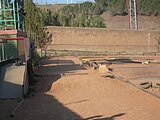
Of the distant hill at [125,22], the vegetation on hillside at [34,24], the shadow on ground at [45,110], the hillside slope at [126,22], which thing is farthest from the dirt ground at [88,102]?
the hillside slope at [126,22]

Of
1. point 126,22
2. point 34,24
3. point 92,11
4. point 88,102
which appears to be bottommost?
point 88,102

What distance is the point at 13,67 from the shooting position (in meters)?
15.2

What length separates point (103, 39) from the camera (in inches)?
2120

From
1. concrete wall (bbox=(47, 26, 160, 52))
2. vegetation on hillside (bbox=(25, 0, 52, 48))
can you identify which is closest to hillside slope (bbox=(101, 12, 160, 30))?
concrete wall (bbox=(47, 26, 160, 52))

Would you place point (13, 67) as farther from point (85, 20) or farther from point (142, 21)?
point (142, 21)

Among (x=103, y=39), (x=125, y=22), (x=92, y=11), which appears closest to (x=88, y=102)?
(x=103, y=39)

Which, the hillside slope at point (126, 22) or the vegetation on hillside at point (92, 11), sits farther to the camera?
the hillside slope at point (126, 22)

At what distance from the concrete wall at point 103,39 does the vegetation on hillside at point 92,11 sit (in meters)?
11.8

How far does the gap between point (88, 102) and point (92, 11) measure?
88347 millimetres

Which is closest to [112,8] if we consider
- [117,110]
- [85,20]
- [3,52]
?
[85,20]

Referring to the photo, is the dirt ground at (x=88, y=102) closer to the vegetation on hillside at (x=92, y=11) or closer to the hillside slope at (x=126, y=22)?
the vegetation on hillside at (x=92, y=11)

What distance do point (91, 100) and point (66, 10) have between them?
3395 inches

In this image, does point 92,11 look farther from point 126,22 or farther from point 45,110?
point 45,110

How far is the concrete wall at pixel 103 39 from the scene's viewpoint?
170 feet
